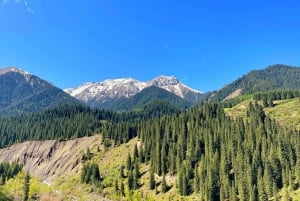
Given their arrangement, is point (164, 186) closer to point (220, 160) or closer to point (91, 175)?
point (220, 160)

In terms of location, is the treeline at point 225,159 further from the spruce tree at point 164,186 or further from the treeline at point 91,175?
the treeline at point 91,175

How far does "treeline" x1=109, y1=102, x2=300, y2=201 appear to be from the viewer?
402ft

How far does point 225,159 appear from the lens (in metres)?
144

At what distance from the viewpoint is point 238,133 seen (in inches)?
6299

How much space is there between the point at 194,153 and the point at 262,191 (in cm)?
5066

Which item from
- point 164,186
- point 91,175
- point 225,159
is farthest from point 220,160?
point 91,175

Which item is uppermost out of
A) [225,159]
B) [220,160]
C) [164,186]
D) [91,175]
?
[225,159]

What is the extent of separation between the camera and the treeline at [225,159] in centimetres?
12244

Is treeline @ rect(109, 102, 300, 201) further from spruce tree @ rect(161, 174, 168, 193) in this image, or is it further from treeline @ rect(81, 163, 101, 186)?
treeline @ rect(81, 163, 101, 186)

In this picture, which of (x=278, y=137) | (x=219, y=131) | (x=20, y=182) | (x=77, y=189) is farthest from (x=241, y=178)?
(x=20, y=182)

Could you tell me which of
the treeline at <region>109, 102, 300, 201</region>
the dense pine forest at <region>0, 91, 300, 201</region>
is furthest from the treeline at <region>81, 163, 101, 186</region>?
the treeline at <region>109, 102, 300, 201</region>

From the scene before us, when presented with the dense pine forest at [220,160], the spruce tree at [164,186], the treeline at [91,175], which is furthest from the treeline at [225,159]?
the treeline at [91,175]

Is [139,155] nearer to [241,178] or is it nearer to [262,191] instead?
[241,178]

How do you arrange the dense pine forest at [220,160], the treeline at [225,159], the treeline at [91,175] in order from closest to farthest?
the treeline at [225,159] → the dense pine forest at [220,160] → the treeline at [91,175]
